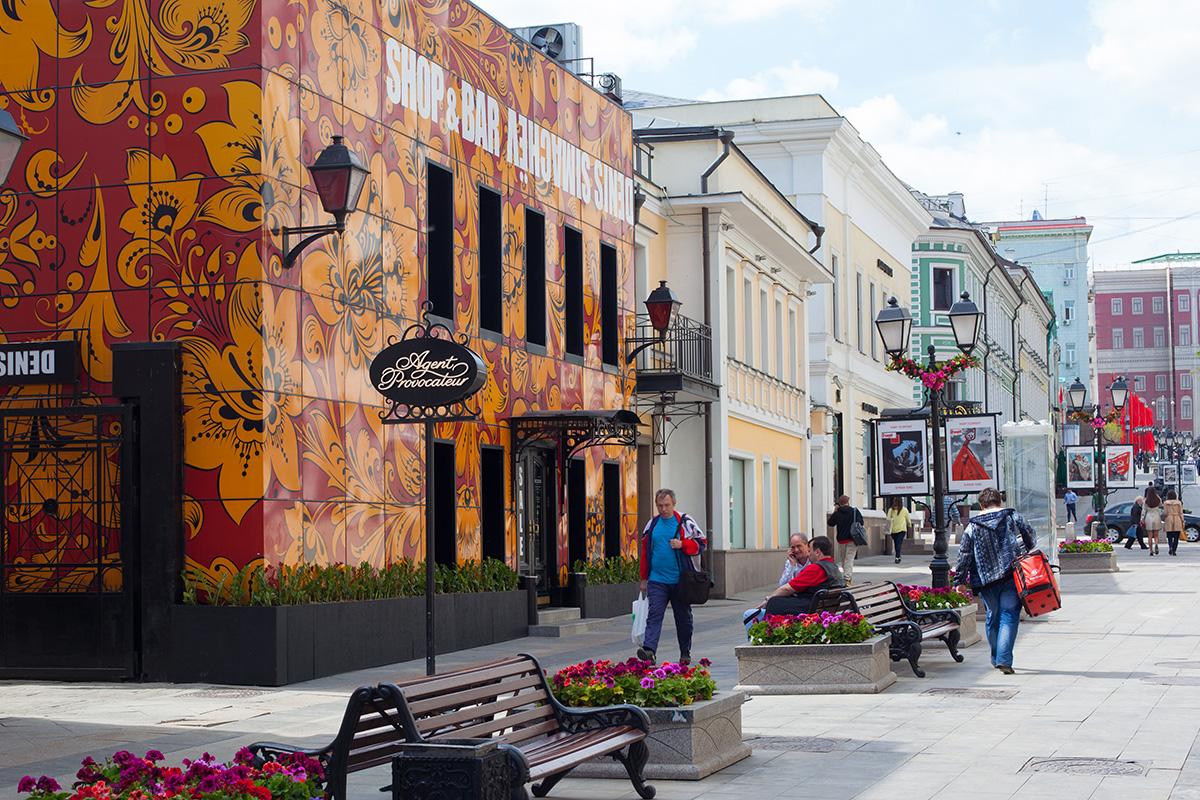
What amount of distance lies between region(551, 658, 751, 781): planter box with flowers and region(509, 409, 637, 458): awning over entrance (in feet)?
36.1

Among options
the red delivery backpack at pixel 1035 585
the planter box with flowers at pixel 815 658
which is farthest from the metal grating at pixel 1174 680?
the planter box with flowers at pixel 815 658

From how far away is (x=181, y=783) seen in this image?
5.91 meters

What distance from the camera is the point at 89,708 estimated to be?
42.1 ft

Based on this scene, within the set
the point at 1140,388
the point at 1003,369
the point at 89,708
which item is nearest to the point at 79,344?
the point at 89,708

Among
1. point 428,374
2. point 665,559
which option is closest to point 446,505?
point 665,559

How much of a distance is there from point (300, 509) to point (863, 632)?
5731 millimetres

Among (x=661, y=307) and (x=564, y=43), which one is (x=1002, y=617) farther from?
(x=564, y=43)

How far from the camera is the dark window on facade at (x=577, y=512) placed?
74.2ft

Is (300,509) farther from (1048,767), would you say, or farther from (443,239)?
(1048,767)

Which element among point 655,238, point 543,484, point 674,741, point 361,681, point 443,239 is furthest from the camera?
point 655,238

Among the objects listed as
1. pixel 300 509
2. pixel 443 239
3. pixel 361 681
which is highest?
pixel 443 239

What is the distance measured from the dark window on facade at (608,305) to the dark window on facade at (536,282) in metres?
2.62

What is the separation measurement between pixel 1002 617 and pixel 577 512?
8977mm

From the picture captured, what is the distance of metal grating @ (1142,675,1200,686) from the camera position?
13781mm
